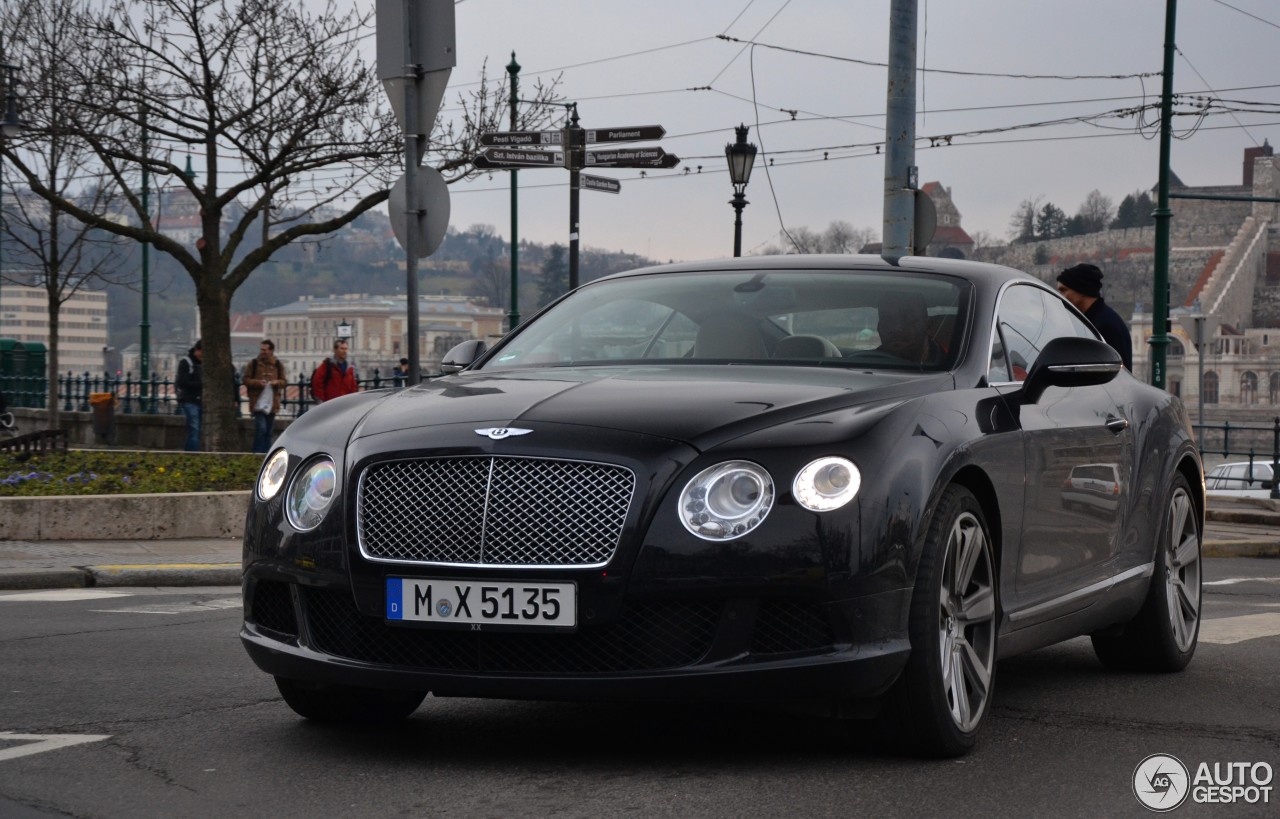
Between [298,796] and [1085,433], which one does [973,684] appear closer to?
[1085,433]

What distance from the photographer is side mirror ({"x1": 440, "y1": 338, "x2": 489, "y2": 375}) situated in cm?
657

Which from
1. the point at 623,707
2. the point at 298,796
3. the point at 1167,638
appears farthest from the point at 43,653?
the point at 1167,638

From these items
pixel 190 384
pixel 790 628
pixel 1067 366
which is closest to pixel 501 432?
pixel 790 628

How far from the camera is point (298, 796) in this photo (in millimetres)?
4473

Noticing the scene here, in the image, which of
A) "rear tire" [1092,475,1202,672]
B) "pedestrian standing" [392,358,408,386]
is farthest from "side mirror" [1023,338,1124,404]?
"pedestrian standing" [392,358,408,386]

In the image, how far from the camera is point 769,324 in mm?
5969

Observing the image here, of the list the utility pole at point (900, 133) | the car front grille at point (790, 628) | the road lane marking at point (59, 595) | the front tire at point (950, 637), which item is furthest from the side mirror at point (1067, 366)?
the utility pole at point (900, 133)

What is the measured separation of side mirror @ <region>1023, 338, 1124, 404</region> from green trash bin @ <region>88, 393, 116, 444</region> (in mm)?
26195

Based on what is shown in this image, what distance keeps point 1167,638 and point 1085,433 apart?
1220 millimetres

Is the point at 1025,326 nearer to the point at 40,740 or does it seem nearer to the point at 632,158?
the point at 40,740

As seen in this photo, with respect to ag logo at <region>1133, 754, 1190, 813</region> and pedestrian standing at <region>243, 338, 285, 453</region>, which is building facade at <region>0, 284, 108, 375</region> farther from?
ag logo at <region>1133, 754, 1190, 813</region>
